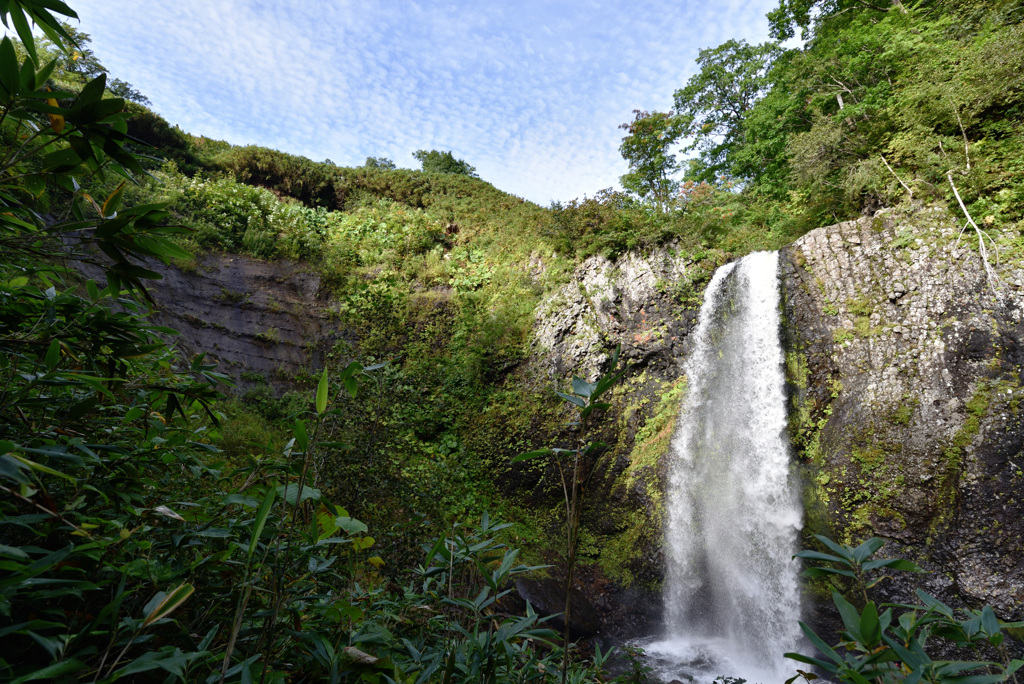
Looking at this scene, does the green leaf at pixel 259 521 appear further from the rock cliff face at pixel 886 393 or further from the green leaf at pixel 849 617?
the rock cliff face at pixel 886 393

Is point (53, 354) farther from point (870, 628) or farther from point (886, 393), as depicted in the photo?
point (886, 393)

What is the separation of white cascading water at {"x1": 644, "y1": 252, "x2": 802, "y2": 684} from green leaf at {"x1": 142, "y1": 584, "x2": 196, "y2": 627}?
5295mm

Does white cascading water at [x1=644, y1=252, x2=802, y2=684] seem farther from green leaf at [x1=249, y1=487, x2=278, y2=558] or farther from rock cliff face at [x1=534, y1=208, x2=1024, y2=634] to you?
green leaf at [x1=249, y1=487, x2=278, y2=558]

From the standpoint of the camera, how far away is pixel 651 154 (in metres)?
17.0

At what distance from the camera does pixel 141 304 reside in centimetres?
150

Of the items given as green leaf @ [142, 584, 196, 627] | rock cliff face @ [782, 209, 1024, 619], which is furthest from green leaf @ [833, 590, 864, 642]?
rock cliff face @ [782, 209, 1024, 619]

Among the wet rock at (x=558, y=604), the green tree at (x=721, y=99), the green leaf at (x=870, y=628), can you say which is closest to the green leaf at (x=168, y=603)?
the green leaf at (x=870, y=628)

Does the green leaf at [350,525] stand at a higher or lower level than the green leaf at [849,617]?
higher

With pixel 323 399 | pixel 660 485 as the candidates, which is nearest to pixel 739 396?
pixel 660 485

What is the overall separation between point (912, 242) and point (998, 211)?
2.94 ft

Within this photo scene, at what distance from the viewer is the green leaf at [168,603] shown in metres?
0.69

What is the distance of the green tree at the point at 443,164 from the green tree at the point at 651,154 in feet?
21.2

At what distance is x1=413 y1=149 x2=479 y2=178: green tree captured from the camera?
16531 mm

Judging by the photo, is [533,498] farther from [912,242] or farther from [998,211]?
[998,211]
